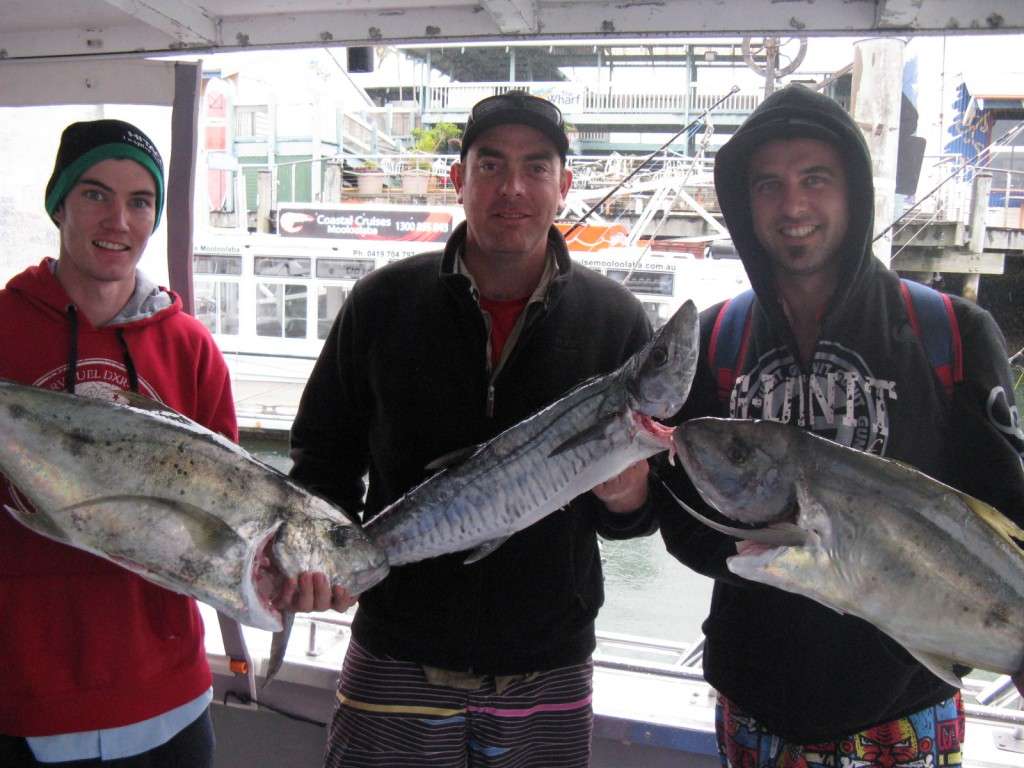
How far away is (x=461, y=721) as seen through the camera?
1.93m

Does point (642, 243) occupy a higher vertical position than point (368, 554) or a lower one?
higher

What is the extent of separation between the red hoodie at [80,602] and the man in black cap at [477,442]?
46 centimetres

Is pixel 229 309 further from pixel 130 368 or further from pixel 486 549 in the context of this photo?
pixel 486 549

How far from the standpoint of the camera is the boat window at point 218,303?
11312 millimetres

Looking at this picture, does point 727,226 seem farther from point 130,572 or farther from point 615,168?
point 615,168

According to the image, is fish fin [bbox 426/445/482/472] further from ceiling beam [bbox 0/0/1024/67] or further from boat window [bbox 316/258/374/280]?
boat window [bbox 316/258/374/280]

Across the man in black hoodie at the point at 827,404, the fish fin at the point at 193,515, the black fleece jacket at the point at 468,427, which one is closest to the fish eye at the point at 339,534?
the fish fin at the point at 193,515

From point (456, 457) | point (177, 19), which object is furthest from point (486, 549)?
point (177, 19)

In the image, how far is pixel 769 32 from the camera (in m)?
1.84

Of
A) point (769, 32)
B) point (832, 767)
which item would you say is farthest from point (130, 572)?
point (769, 32)

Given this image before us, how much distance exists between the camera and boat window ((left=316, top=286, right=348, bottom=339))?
425 inches

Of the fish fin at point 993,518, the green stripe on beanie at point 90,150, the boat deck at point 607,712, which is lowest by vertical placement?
the boat deck at point 607,712

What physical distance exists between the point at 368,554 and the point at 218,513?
0.33 metres

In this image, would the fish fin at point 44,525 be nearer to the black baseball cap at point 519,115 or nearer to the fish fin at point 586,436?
the fish fin at point 586,436
